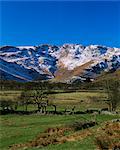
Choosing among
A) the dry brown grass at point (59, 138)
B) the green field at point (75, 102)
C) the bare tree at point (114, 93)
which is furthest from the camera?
the green field at point (75, 102)

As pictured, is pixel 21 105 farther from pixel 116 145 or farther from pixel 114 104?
pixel 116 145

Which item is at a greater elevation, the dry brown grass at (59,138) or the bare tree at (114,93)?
the bare tree at (114,93)

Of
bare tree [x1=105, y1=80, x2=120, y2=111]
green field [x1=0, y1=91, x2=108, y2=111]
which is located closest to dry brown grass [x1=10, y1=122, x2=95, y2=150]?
bare tree [x1=105, y1=80, x2=120, y2=111]

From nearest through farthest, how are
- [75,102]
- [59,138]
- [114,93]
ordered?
[59,138]
[114,93]
[75,102]

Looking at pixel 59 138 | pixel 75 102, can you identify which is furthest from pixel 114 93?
pixel 59 138

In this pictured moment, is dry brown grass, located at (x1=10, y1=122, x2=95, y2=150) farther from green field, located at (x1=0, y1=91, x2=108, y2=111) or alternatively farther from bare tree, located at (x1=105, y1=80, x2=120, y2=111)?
green field, located at (x1=0, y1=91, x2=108, y2=111)

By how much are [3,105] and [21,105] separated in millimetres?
18943

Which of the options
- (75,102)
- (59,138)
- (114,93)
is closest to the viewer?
(59,138)

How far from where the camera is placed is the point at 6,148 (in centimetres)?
3959

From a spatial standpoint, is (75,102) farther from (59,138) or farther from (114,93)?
(59,138)

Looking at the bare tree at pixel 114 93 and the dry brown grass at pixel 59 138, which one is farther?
the bare tree at pixel 114 93

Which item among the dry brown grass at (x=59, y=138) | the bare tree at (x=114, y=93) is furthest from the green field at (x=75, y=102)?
the dry brown grass at (x=59, y=138)

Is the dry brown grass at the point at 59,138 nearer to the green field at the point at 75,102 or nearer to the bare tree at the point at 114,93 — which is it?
the bare tree at the point at 114,93

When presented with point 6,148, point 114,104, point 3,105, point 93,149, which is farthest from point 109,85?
point 93,149
